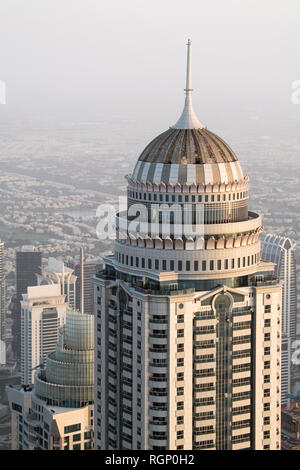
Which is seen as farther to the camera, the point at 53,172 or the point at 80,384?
the point at 53,172

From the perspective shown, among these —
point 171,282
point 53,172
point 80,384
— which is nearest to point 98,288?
point 171,282

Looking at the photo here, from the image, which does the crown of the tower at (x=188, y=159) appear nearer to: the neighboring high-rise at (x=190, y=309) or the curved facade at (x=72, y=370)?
the neighboring high-rise at (x=190, y=309)

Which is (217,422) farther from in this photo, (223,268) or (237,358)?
(223,268)

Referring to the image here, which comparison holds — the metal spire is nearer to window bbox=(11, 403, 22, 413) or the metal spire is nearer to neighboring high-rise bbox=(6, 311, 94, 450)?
neighboring high-rise bbox=(6, 311, 94, 450)

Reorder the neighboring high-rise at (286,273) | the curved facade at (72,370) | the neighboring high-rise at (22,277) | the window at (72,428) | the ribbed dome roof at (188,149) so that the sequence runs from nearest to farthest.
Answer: the ribbed dome roof at (188,149), the window at (72,428), the curved facade at (72,370), the neighboring high-rise at (286,273), the neighboring high-rise at (22,277)

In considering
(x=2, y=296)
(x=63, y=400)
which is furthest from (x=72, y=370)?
(x=2, y=296)

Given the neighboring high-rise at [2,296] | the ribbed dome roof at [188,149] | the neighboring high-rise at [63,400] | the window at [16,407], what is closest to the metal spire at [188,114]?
the ribbed dome roof at [188,149]
